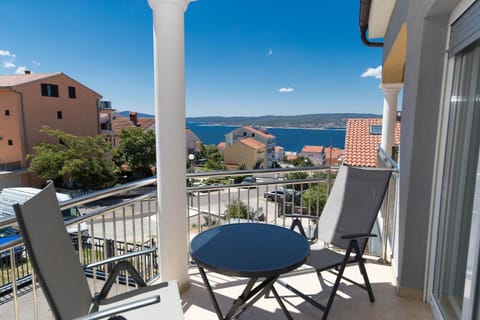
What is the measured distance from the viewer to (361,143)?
973 cm

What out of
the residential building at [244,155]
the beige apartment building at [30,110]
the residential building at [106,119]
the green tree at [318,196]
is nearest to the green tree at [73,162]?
the beige apartment building at [30,110]

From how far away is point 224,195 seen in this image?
21.1 m

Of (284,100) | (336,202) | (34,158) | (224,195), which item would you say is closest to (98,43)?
(34,158)

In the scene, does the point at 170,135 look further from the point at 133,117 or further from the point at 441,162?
the point at 133,117

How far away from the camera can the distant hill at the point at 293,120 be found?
4098 centimetres

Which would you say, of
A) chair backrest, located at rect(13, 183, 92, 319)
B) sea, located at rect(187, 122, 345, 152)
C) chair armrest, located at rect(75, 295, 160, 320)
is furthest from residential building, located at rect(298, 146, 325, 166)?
chair armrest, located at rect(75, 295, 160, 320)

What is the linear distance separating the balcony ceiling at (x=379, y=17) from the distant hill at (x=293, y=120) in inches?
1214

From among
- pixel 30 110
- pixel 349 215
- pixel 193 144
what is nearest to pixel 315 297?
pixel 349 215

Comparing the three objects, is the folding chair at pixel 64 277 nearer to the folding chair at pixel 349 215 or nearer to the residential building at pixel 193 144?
the folding chair at pixel 349 215

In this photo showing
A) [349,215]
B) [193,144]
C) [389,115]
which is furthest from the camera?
[193,144]

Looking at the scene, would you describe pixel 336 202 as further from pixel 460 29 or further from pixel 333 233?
pixel 460 29

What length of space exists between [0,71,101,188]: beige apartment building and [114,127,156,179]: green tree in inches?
206

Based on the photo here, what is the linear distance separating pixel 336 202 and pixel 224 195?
1858cm

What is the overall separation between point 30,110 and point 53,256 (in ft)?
87.8
